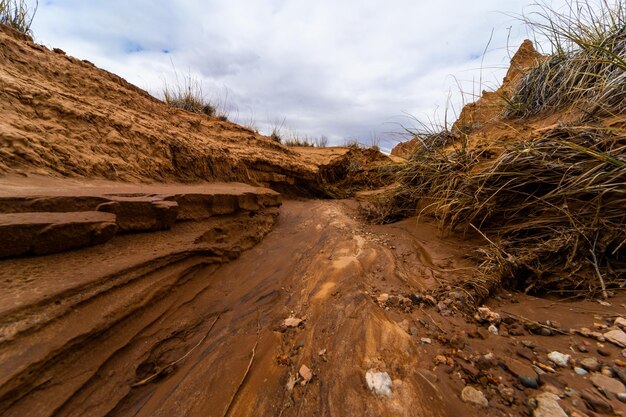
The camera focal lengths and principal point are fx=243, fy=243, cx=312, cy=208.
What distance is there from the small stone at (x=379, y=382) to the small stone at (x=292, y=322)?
1.69 feet

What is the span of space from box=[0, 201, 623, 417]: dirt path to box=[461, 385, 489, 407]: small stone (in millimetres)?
20

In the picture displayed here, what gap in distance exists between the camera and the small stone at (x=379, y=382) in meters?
0.98

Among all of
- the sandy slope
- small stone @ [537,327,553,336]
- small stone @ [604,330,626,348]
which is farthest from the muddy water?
the sandy slope

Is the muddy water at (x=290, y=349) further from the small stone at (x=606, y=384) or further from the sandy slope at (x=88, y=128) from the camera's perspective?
the sandy slope at (x=88, y=128)

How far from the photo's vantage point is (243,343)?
1340 mm

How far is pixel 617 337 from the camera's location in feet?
3.51

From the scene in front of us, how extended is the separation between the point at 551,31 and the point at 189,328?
489 centimetres

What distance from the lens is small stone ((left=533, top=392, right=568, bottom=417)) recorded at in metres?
0.82

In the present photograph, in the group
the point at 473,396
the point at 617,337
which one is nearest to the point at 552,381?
the point at 473,396

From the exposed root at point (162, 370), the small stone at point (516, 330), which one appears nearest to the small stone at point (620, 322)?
the small stone at point (516, 330)

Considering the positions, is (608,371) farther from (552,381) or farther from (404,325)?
(404,325)

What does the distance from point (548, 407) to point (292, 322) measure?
1.13 m

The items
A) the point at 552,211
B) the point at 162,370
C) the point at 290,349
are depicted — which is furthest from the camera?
the point at 552,211

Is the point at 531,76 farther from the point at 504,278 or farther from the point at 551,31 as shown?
the point at 504,278
